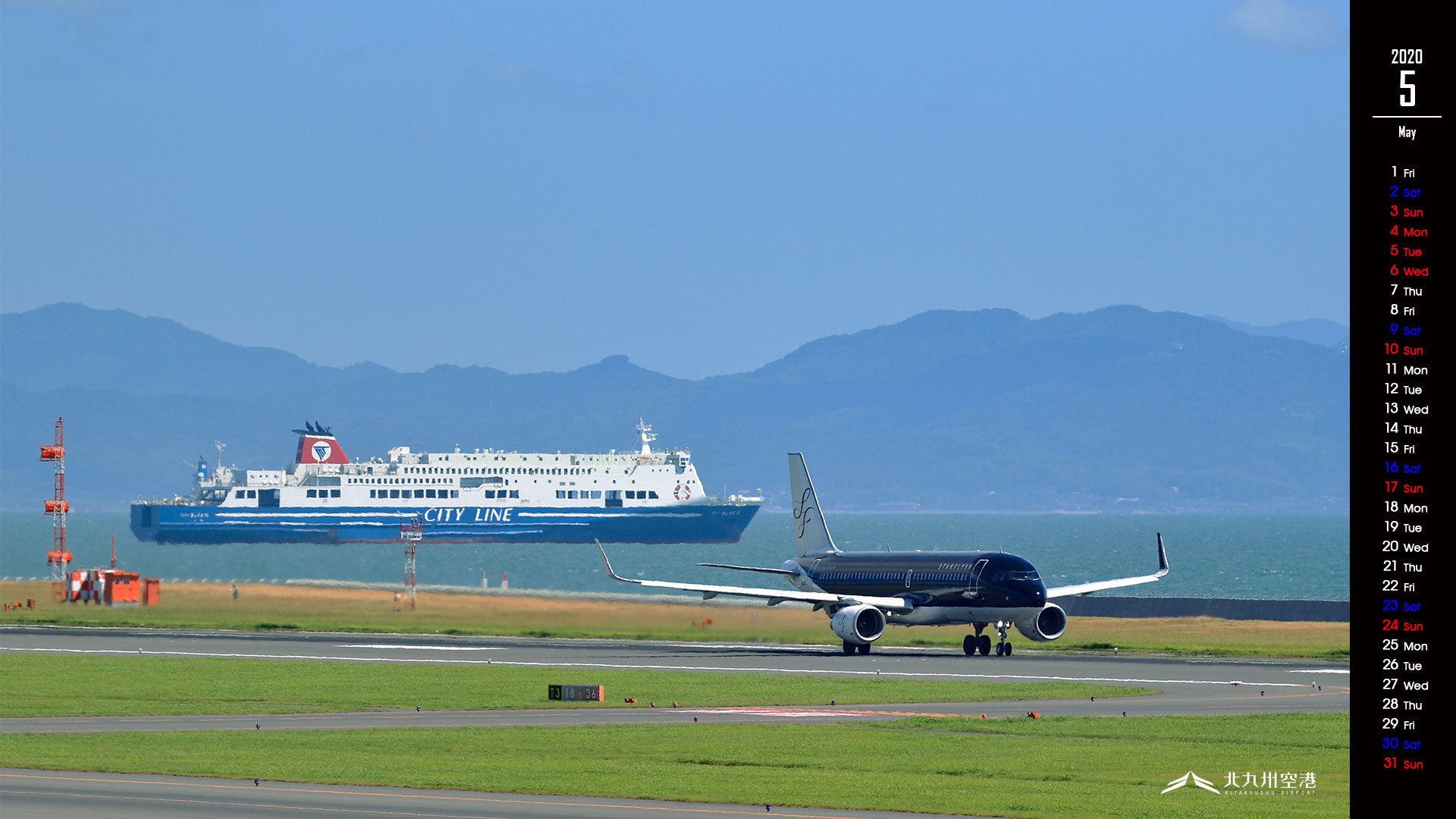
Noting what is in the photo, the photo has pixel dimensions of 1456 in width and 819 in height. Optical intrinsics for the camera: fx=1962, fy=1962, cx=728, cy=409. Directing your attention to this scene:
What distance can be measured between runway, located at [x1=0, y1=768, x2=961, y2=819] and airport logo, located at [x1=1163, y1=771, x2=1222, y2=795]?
5.19m

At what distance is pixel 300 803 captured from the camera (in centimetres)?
2598

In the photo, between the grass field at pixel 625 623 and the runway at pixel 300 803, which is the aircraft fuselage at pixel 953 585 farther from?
the runway at pixel 300 803

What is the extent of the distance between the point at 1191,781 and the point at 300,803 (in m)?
13.2

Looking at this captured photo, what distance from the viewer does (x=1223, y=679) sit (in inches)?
2028

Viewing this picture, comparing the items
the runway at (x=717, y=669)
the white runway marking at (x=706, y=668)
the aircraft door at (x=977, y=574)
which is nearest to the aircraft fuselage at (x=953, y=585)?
the aircraft door at (x=977, y=574)

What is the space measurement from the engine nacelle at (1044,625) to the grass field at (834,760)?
68.5ft

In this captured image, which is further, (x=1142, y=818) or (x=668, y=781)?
(x=668, y=781)

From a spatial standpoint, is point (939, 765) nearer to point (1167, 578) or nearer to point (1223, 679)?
point (1223, 679)

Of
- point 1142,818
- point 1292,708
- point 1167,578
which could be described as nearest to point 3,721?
point 1142,818

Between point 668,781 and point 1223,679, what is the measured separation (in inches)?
1027

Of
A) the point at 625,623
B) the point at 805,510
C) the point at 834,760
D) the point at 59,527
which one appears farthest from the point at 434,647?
the point at 59,527

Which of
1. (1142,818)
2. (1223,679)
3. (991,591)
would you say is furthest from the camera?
(991,591)
